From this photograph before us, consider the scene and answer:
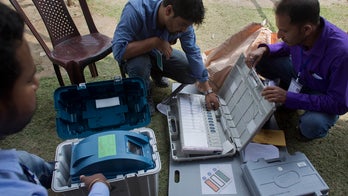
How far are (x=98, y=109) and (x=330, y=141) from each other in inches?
58.3

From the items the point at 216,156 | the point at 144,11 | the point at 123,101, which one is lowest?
the point at 216,156

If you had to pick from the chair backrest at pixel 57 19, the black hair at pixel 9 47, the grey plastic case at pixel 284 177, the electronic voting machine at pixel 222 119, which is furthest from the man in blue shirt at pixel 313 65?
the chair backrest at pixel 57 19

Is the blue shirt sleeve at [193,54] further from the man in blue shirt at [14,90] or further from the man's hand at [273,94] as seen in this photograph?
the man in blue shirt at [14,90]

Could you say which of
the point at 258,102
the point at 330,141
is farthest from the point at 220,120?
the point at 330,141

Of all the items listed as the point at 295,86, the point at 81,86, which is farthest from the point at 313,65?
the point at 81,86

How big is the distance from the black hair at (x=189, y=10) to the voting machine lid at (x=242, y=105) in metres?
0.47

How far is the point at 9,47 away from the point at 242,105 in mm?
1410

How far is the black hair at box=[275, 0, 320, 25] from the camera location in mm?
1456

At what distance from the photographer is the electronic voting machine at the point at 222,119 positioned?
5.55 feet

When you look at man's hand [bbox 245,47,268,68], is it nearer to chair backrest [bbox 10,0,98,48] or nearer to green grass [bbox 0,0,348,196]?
green grass [bbox 0,0,348,196]

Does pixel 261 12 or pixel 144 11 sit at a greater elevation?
pixel 144 11

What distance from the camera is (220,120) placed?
6.39ft

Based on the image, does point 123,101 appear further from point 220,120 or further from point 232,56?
point 232,56

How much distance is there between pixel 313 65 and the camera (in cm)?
166
